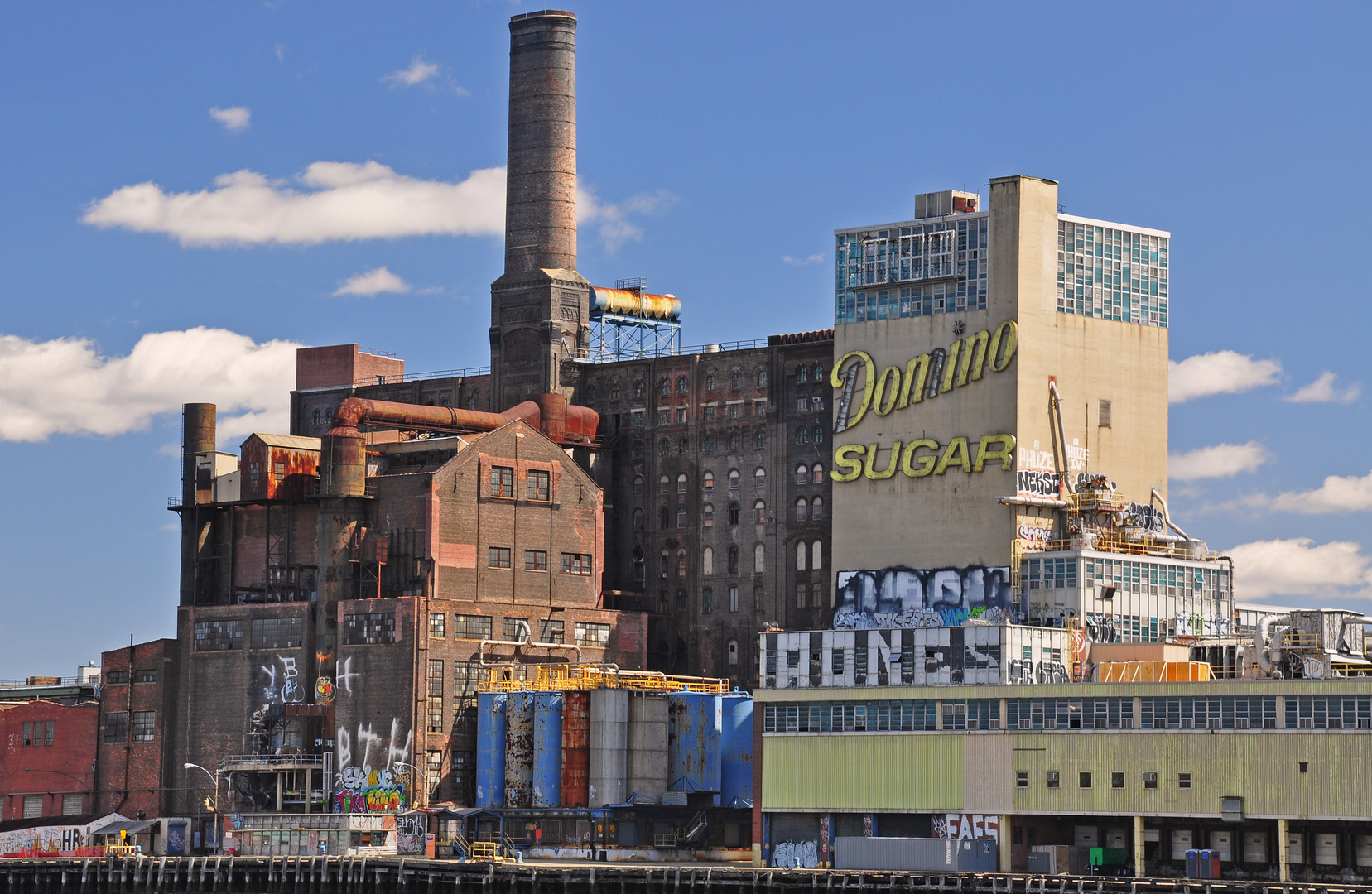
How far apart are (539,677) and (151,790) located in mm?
26910

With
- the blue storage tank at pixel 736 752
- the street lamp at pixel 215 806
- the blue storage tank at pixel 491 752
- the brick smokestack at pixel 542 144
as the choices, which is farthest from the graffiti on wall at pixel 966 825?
the brick smokestack at pixel 542 144

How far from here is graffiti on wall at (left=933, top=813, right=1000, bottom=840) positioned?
102938mm

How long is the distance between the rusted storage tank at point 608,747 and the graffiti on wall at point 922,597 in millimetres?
14752

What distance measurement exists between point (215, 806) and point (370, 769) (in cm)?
1183

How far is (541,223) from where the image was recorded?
153875 millimetres

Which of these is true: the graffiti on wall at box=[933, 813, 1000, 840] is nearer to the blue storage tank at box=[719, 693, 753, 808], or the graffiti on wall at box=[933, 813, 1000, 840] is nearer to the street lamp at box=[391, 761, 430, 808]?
the blue storage tank at box=[719, 693, 753, 808]

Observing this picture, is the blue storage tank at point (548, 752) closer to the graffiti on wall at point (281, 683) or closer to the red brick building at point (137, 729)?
the graffiti on wall at point (281, 683)

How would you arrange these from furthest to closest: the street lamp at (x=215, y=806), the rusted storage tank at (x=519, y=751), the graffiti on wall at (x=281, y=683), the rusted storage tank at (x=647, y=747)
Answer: the graffiti on wall at (x=281, y=683) < the street lamp at (x=215, y=806) < the rusted storage tank at (x=519, y=751) < the rusted storage tank at (x=647, y=747)

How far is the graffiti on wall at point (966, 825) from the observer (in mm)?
102938

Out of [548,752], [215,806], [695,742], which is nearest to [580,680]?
[548,752]

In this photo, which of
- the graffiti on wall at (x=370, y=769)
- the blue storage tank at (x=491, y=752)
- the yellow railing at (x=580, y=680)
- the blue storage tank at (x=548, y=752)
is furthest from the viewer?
the graffiti on wall at (x=370, y=769)

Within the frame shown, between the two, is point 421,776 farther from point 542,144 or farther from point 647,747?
point 542,144

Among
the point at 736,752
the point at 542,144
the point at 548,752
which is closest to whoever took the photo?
the point at 736,752

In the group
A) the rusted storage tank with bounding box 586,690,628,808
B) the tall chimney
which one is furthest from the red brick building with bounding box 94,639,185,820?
the rusted storage tank with bounding box 586,690,628,808
